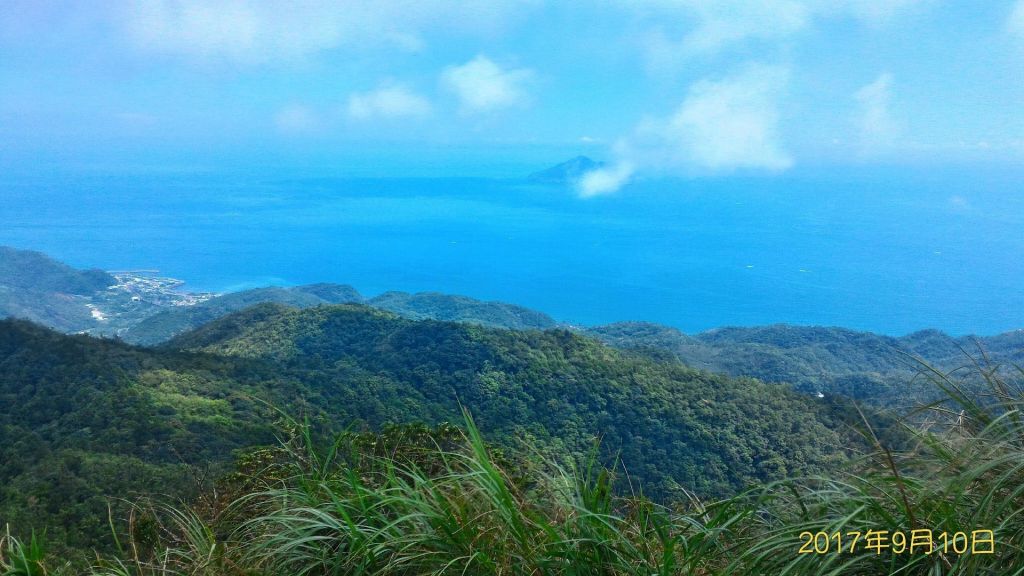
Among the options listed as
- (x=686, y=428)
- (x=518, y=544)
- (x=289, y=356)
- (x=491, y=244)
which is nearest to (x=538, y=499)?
(x=518, y=544)

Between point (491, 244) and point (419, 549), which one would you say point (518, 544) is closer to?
point (419, 549)

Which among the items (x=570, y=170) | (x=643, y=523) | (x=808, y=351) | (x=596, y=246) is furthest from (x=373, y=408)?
(x=570, y=170)

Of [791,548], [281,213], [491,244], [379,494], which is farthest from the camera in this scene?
[281,213]

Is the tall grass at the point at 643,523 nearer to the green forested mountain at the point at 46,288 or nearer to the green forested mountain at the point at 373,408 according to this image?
the green forested mountain at the point at 373,408

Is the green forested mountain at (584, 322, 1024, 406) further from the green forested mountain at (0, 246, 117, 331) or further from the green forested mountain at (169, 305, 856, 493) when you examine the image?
the green forested mountain at (0, 246, 117, 331)

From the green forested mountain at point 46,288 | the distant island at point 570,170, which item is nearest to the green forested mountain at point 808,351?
the green forested mountain at point 46,288

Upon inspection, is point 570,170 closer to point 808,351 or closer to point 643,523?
point 808,351

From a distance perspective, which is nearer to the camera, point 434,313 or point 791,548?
point 791,548
